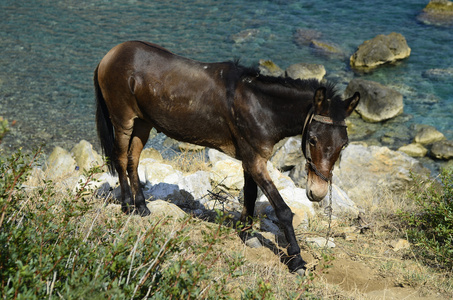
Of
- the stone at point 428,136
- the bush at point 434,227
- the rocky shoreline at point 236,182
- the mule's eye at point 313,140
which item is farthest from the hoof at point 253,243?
the stone at point 428,136

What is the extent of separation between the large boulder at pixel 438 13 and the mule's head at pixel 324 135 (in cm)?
1531

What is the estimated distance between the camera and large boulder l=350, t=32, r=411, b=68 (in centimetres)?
1463

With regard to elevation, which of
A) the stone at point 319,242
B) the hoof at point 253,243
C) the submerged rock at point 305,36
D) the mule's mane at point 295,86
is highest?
the mule's mane at point 295,86

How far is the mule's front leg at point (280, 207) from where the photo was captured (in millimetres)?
4547

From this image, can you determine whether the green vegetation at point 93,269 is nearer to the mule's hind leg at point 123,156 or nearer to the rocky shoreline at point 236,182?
the rocky shoreline at point 236,182

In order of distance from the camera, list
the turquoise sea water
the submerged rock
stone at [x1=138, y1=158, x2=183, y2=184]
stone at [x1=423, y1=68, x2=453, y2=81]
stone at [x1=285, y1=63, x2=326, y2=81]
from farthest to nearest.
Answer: the submerged rock, stone at [x1=423, y1=68, x2=453, y2=81], stone at [x1=285, y1=63, x2=326, y2=81], the turquoise sea water, stone at [x1=138, y1=158, x2=183, y2=184]

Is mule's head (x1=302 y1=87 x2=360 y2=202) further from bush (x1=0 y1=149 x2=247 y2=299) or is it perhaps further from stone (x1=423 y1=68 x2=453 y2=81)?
stone (x1=423 y1=68 x2=453 y2=81)

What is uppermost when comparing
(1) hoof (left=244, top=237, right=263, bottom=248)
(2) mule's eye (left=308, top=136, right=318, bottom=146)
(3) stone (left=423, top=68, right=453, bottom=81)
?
(2) mule's eye (left=308, top=136, right=318, bottom=146)

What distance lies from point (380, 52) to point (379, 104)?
3.59m

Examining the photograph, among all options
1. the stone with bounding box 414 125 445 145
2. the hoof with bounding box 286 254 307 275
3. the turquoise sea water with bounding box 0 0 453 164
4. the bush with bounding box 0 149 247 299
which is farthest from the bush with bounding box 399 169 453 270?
the turquoise sea water with bounding box 0 0 453 164

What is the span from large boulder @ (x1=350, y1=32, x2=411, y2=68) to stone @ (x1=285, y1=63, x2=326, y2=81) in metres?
1.64

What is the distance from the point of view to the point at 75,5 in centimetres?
1836

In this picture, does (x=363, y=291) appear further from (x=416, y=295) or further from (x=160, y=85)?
(x=160, y=85)

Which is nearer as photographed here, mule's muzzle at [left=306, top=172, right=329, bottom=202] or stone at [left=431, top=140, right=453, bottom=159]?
mule's muzzle at [left=306, top=172, right=329, bottom=202]
